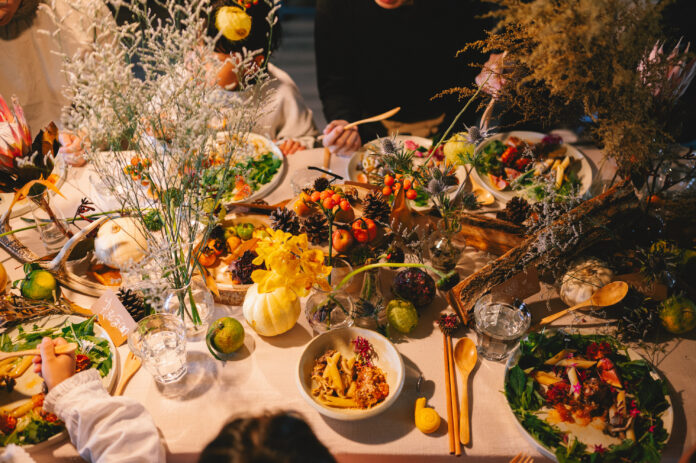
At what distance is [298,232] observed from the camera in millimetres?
1476

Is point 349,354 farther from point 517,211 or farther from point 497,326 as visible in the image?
point 517,211

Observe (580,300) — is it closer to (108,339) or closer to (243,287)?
(243,287)

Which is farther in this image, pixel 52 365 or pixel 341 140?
pixel 341 140

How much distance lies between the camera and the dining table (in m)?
1.07

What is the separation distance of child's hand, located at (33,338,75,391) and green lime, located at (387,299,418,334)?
0.84 meters

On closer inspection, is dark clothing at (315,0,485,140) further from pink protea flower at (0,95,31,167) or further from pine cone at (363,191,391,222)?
pink protea flower at (0,95,31,167)

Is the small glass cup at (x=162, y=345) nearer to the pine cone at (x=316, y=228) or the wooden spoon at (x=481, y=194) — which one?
the pine cone at (x=316, y=228)

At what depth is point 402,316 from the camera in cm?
127

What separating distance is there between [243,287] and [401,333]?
1.64 feet

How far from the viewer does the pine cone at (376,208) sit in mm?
1486

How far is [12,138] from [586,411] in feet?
5.76

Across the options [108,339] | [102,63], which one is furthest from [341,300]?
[102,63]

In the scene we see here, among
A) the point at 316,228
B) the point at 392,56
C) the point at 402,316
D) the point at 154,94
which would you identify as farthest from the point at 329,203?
the point at 392,56

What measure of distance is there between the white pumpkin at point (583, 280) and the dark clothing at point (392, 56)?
1.49 meters
